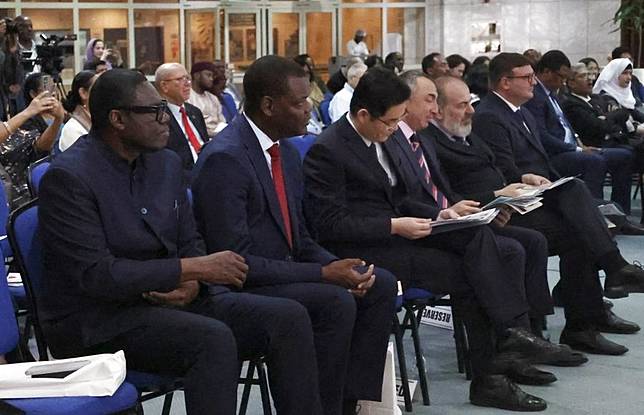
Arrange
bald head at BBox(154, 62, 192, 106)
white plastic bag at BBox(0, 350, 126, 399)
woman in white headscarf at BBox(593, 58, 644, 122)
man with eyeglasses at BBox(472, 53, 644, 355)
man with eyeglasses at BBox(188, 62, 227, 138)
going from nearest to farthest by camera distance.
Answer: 1. white plastic bag at BBox(0, 350, 126, 399)
2. man with eyeglasses at BBox(472, 53, 644, 355)
3. bald head at BBox(154, 62, 192, 106)
4. man with eyeglasses at BBox(188, 62, 227, 138)
5. woman in white headscarf at BBox(593, 58, 644, 122)

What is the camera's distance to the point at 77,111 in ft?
21.4

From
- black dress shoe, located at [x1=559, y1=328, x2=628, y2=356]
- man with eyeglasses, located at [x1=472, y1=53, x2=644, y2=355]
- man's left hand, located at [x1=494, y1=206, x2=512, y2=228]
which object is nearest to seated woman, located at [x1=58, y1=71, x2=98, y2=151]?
man with eyeglasses, located at [x1=472, y1=53, x2=644, y2=355]

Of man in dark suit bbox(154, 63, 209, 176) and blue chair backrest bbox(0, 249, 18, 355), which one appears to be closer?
blue chair backrest bbox(0, 249, 18, 355)

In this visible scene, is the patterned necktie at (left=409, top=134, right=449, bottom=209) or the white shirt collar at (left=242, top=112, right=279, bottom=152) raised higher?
the white shirt collar at (left=242, top=112, right=279, bottom=152)

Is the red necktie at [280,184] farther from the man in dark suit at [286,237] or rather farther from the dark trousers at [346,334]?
the dark trousers at [346,334]

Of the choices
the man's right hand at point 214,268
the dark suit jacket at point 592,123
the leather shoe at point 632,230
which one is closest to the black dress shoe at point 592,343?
the man's right hand at point 214,268

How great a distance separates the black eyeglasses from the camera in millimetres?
3424

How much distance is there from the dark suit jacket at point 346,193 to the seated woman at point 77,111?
2166 mm

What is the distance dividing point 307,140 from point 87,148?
2.05 m

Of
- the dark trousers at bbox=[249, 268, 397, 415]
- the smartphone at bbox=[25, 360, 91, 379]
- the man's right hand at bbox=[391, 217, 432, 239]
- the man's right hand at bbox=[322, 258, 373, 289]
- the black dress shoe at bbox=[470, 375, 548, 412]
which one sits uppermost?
the man's right hand at bbox=[391, 217, 432, 239]

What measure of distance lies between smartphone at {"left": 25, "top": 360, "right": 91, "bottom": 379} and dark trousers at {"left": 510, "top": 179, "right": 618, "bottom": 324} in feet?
10.4

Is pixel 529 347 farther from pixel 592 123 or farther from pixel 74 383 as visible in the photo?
pixel 592 123

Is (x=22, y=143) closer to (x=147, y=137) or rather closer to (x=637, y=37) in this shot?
(x=147, y=137)

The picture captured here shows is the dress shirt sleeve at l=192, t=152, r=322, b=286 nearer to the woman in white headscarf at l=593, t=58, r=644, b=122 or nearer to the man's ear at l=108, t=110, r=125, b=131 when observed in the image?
the man's ear at l=108, t=110, r=125, b=131
